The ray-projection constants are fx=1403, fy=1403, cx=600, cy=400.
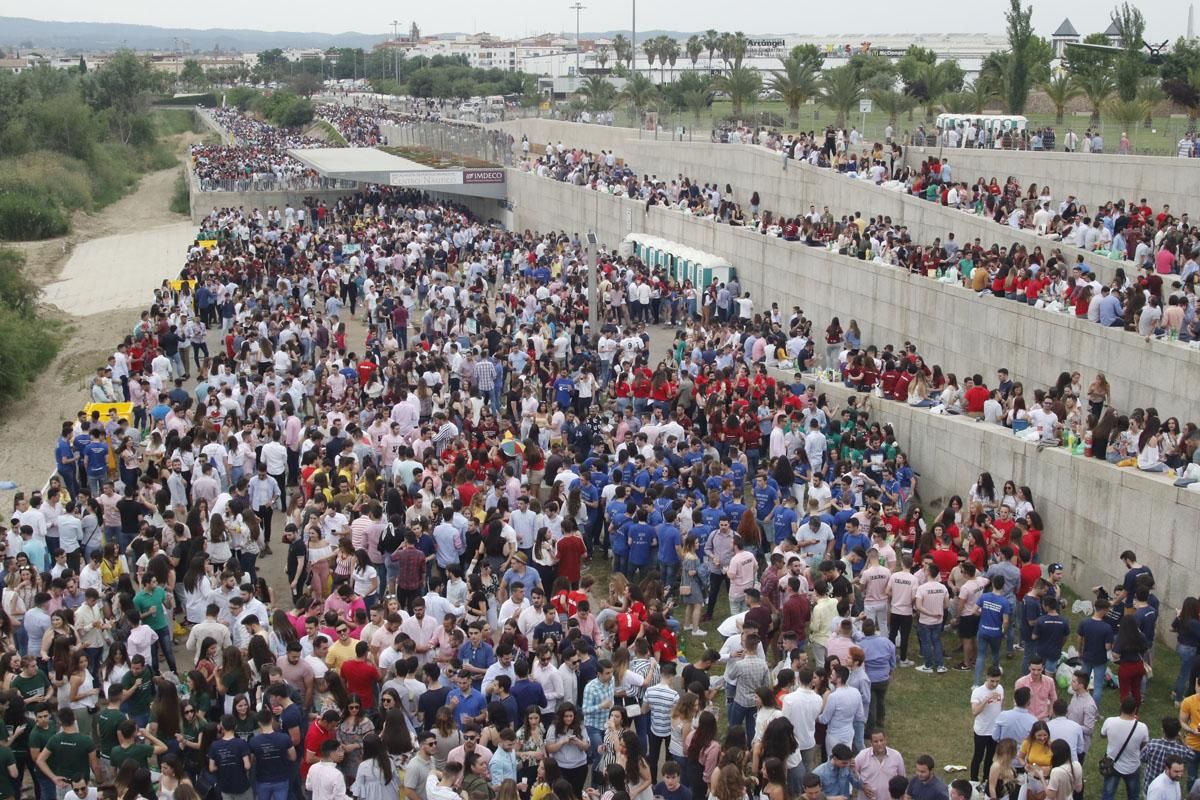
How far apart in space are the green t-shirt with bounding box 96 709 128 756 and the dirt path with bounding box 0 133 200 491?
12482 mm

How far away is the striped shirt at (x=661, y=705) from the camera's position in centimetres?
990

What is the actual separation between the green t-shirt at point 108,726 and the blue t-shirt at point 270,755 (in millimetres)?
1017

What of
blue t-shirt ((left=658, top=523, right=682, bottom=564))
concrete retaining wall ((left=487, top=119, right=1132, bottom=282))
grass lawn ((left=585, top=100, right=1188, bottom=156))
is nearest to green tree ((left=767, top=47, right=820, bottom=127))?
grass lawn ((left=585, top=100, right=1188, bottom=156))

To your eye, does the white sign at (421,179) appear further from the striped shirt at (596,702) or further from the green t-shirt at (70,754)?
the striped shirt at (596,702)

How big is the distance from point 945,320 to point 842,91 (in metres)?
17.9

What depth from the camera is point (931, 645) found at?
1297 centimetres

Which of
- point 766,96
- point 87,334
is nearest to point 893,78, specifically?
point 766,96

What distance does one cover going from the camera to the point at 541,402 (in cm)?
2108

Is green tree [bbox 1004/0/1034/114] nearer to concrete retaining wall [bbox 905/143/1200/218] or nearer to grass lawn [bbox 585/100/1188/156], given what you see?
grass lawn [bbox 585/100/1188/156]

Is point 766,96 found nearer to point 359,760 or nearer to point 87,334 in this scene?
point 87,334

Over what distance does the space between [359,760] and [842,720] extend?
11.1ft

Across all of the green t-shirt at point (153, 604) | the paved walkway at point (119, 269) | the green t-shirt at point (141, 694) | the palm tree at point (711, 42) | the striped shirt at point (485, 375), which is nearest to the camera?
the green t-shirt at point (141, 694)

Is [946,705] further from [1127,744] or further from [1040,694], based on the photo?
[1127,744]

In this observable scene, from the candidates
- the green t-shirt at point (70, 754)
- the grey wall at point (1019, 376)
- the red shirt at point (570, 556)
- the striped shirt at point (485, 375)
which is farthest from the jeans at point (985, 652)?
the striped shirt at point (485, 375)
